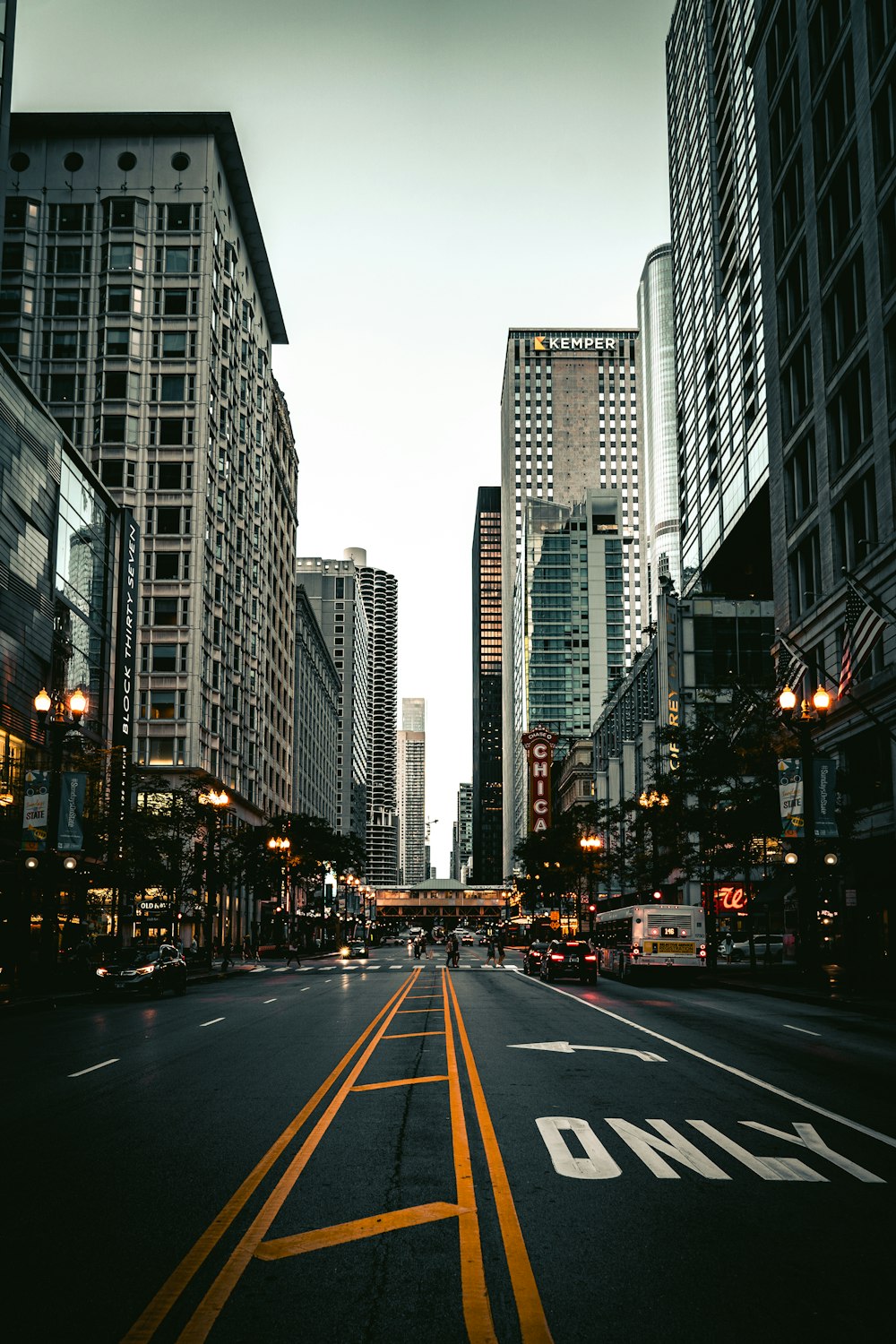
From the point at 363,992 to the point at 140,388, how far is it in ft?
193

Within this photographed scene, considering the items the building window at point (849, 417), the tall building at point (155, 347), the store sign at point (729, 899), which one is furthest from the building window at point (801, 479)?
the tall building at point (155, 347)

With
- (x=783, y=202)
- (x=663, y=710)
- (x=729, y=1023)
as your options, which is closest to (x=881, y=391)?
(x=783, y=202)

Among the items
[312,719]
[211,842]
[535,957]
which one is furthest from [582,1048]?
[312,719]

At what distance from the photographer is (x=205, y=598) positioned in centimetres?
8425

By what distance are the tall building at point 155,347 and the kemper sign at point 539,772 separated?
81.6m

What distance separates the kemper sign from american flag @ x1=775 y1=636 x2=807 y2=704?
387 ft

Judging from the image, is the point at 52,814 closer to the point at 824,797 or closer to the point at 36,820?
the point at 36,820

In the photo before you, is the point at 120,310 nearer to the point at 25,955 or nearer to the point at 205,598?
the point at 205,598

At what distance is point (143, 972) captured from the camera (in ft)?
119

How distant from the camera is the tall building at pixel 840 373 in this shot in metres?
43.5

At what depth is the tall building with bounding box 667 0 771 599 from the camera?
73.9m

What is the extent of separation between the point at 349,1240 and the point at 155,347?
8491cm

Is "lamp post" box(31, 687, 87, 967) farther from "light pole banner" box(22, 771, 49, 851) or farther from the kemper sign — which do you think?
the kemper sign

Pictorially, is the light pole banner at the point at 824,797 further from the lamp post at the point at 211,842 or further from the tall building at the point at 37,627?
the lamp post at the point at 211,842
